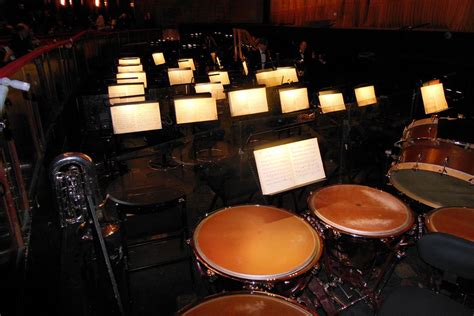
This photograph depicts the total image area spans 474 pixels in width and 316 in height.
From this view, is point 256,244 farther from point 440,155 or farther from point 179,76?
point 179,76

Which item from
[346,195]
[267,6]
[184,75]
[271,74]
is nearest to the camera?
[346,195]

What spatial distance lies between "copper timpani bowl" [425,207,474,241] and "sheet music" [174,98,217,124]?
3999 mm

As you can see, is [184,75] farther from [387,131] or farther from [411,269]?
[411,269]

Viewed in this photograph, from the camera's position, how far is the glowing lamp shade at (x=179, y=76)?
9.28 m

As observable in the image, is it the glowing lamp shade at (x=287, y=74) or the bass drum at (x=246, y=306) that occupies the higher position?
the glowing lamp shade at (x=287, y=74)

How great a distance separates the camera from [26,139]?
398cm

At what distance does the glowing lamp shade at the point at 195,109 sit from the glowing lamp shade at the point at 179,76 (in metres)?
3.50

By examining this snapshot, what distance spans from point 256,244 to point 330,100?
15.4ft

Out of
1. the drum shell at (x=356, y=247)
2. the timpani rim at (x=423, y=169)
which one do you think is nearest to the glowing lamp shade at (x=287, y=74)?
the timpani rim at (x=423, y=169)

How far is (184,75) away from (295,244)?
767 centimetres

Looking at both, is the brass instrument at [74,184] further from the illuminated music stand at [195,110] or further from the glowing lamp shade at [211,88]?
the glowing lamp shade at [211,88]

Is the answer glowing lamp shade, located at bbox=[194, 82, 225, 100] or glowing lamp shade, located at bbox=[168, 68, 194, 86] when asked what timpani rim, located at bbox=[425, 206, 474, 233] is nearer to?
glowing lamp shade, located at bbox=[194, 82, 225, 100]

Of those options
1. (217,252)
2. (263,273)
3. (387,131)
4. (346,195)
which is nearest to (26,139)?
(217,252)

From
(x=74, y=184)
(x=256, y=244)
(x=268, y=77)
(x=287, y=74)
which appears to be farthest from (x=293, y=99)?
(x=74, y=184)
